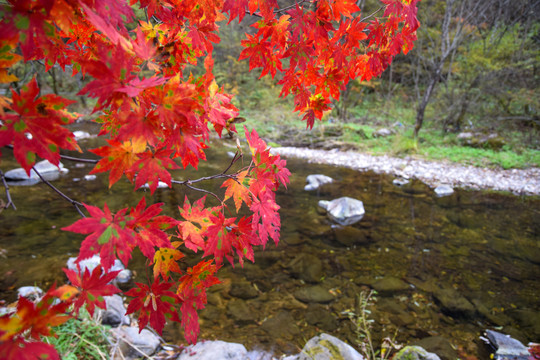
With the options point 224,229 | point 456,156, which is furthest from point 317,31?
point 456,156

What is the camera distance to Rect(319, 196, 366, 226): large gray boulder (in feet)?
15.0

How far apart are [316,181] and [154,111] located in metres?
5.54

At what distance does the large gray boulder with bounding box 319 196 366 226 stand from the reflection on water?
135mm

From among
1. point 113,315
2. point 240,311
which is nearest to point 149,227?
point 113,315

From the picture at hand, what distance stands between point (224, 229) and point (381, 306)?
2.47 meters

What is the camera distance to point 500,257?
377 centimetres

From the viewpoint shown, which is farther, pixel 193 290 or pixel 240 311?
pixel 240 311

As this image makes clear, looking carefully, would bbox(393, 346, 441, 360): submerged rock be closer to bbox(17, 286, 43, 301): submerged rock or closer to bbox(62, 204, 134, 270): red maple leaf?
bbox(62, 204, 134, 270): red maple leaf

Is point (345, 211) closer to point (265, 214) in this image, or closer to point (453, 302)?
point (453, 302)

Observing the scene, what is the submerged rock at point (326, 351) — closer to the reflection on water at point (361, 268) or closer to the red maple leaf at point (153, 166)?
the reflection on water at point (361, 268)

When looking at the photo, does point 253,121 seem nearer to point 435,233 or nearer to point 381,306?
point 435,233

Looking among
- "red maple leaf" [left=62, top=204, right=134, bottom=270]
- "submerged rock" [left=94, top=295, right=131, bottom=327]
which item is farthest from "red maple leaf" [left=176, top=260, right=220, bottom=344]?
"submerged rock" [left=94, top=295, right=131, bottom=327]

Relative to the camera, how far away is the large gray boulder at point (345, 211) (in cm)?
456

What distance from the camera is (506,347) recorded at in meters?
2.37
